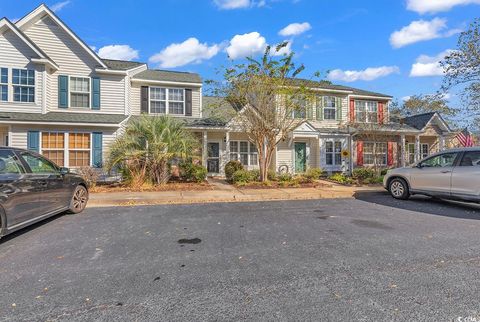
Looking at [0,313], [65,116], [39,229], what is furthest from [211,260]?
[65,116]

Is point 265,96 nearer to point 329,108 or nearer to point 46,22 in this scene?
point 329,108

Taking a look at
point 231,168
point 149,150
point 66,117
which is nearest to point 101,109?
point 66,117

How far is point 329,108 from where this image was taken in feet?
59.5

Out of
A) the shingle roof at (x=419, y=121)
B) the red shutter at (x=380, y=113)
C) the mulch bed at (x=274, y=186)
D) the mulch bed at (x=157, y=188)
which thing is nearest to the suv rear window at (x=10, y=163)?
the mulch bed at (x=157, y=188)

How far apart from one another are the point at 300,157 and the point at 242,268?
14788 millimetres

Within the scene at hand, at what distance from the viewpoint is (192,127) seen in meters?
14.3

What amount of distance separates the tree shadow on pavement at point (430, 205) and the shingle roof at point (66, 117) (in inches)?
458

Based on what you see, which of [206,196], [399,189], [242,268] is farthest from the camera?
[399,189]

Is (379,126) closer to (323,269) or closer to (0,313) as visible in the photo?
(323,269)

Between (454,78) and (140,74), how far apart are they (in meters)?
17.6

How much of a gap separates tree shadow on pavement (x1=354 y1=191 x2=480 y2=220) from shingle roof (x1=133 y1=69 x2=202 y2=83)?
36.2 ft

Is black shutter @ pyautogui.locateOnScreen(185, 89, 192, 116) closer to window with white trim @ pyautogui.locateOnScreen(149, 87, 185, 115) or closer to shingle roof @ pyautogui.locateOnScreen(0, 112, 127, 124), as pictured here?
window with white trim @ pyautogui.locateOnScreen(149, 87, 185, 115)

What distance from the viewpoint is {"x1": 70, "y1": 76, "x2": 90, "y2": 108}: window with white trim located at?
1375 cm

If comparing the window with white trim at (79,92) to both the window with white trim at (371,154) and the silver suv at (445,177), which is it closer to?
the silver suv at (445,177)
